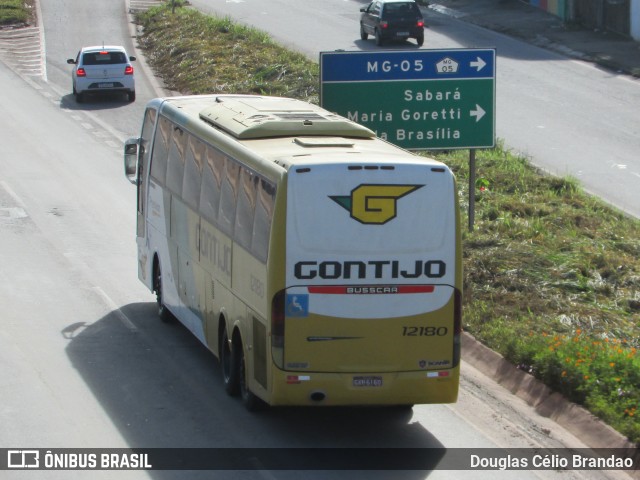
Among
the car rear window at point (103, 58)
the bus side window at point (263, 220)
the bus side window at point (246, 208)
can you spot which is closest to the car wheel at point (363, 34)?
the car rear window at point (103, 58)

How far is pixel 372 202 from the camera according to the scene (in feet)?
38.7

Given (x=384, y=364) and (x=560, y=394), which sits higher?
(x=384, y=364)

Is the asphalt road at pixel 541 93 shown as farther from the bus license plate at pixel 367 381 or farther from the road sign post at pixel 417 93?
the bus license plate at pixel 367 381

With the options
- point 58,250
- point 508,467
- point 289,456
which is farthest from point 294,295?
point 58,250

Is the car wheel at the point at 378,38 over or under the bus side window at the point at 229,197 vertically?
under

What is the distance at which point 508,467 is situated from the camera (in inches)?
461

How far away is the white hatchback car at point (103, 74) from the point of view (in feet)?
116

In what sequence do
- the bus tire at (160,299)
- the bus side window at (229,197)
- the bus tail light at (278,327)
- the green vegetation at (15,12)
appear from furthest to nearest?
1. the green vegetation at (15,12)
2. the bus tire at (160,299)
3. the bus side window at (229,197)
4. the bus tail light at (278,327)

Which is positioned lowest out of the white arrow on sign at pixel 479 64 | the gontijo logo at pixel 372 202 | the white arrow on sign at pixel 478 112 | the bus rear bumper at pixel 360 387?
the bus rear bumper at pixel 360 387

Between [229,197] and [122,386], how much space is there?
253cm

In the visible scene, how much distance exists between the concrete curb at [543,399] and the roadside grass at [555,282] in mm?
105

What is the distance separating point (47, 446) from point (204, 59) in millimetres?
27939

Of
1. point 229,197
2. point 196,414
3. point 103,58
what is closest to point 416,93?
point 229,197

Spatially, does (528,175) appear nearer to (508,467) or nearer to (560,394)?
(560,394)
